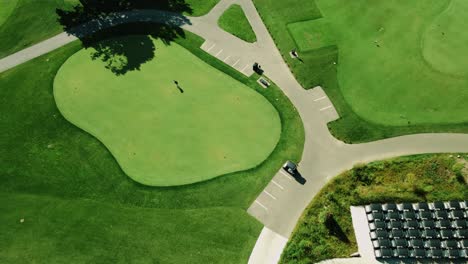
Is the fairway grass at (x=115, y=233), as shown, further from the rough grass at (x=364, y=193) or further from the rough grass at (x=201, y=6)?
the rough grass at (x=201, y=6)

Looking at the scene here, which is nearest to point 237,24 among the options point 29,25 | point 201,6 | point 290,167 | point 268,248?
point 201,6

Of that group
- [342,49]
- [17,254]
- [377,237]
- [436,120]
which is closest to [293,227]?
[377,237]

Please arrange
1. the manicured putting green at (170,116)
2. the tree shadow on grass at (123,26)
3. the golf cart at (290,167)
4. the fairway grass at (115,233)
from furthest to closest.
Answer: the tree shadow on grass at (123,26) → the manicured putting green at (170,116) → the golf cart at (290,167) → the fairway grass at (115,233)

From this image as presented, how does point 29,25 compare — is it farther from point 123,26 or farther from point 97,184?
point 97,184

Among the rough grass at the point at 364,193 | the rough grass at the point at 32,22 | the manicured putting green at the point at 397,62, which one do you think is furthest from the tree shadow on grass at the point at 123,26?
the rough grass at the point at 364,193

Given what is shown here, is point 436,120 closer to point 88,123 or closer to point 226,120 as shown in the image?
point 226,120
